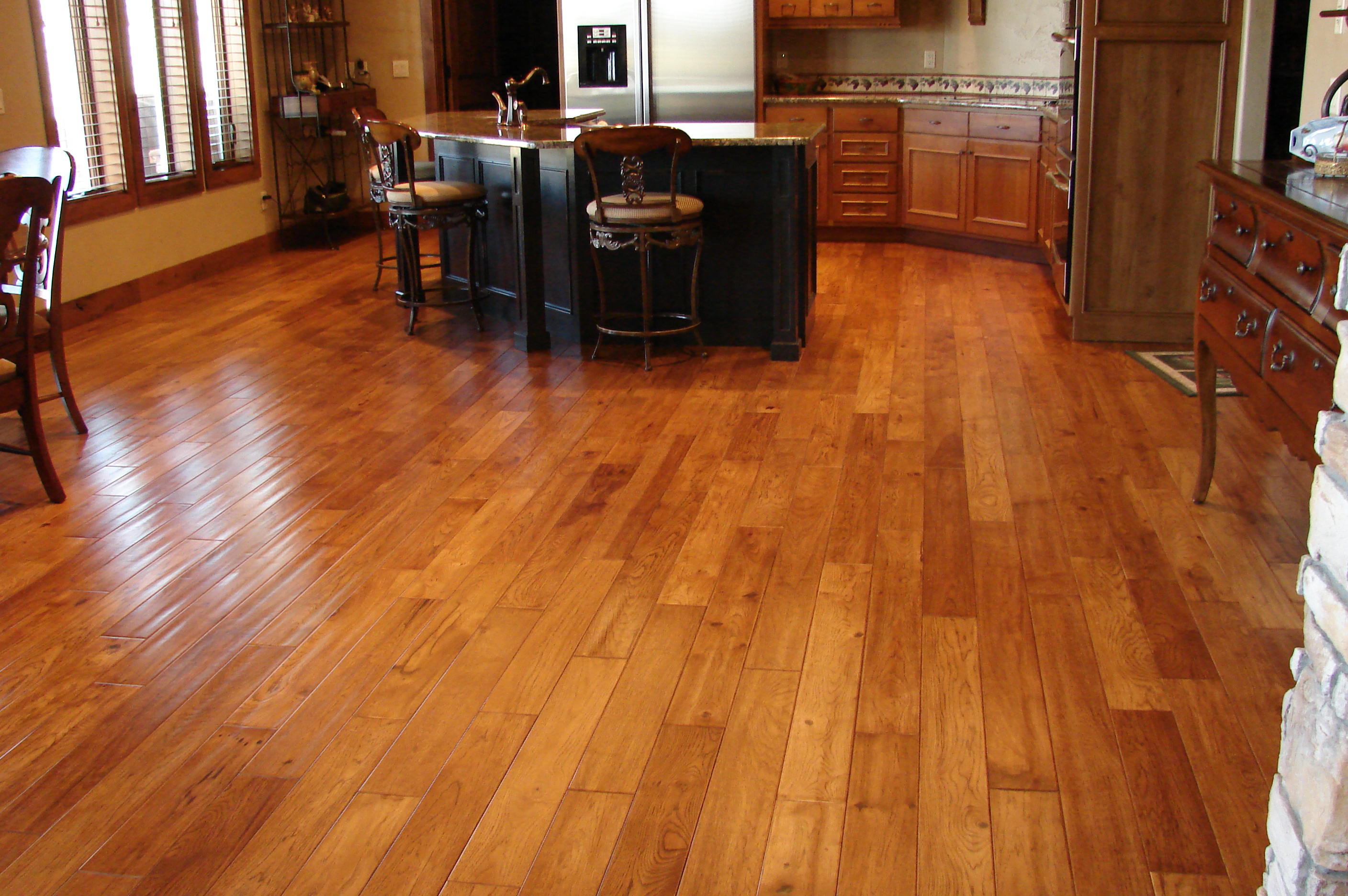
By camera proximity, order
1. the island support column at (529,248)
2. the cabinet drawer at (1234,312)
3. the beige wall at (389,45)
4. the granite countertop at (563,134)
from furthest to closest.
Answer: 1. the beige wall at (389,45)
2. the island support column at (529,248)
3. the granite countertop at (563,134)
4. the cabinet drawer at (1234,312)

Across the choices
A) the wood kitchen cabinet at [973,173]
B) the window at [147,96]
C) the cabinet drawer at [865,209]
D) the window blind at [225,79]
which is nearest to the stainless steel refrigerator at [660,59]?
the cabinet drawer at [865,209]

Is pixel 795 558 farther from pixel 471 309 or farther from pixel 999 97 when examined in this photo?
pixel 999 97

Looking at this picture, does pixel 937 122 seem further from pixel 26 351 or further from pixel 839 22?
pixel 26 351

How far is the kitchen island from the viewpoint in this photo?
4969mm

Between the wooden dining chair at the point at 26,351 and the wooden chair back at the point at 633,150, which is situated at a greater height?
the wooden chair back at the point at 633,150

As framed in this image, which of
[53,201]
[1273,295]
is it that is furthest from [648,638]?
[53,201]

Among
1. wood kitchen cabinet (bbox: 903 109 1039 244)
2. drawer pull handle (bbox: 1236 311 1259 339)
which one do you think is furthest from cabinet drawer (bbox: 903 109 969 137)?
drawer pull handle (bbox: 1236 311 1259 339)

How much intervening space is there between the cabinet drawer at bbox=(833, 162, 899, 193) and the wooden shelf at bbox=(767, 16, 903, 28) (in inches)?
34.4

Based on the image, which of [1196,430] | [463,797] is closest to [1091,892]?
[463,797]

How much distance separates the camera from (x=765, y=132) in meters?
5.02

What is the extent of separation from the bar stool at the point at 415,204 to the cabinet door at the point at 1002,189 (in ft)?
10.5

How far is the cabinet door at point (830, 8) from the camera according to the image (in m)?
7.88

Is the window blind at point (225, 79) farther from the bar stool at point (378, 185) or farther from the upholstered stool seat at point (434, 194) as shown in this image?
the upholstered stool seat at point (434, 194)

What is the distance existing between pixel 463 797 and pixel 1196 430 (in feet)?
9.59
